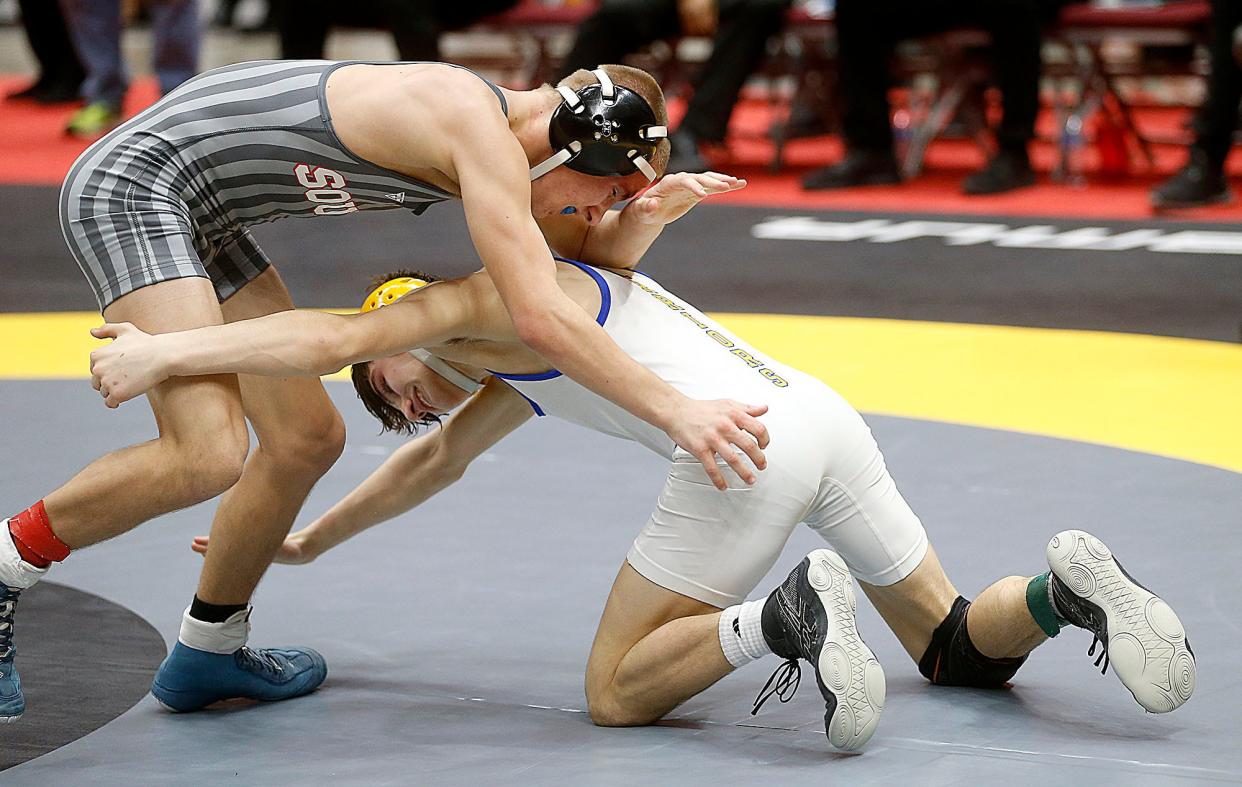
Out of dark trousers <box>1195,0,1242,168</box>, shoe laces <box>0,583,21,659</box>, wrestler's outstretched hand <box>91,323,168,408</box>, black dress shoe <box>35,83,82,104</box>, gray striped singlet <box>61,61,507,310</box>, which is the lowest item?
black dress shoe <box>35,83,82,104</box>

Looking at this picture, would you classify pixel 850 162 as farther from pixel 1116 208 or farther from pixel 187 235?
pixel 187 235

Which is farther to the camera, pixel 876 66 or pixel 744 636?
pixel 876 66

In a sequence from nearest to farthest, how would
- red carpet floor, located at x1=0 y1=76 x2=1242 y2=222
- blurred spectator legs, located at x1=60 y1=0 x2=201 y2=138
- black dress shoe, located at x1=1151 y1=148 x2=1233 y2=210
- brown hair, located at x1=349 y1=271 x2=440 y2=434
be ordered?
brown hair, located at x1=349 y1=271 x2=440 y2=434
black dress shoe, located at x1=1151 y1=148 x2=1233 y2=210
red carpet floor, located at x1=0 y1=76 x2=1242 y2=222
blurred spectator legs, located at x1=60 y1=0 x2=201 y2=138

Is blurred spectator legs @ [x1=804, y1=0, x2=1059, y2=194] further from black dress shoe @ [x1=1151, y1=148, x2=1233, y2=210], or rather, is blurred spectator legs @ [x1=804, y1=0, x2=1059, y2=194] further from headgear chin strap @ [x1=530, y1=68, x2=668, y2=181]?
headgear chin strap @ [x1=530, y1=68, x2=668, y2=181]

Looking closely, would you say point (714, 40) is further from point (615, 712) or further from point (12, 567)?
point (12, 567)

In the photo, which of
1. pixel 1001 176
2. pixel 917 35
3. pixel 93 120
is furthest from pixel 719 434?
pixel 93 120

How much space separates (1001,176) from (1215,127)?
3.69 feet

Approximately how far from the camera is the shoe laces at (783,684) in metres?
2.85

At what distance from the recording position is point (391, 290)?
3.15 metres

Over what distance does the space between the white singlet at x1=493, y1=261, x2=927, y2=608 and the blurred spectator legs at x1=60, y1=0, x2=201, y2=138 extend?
7880 millimetres

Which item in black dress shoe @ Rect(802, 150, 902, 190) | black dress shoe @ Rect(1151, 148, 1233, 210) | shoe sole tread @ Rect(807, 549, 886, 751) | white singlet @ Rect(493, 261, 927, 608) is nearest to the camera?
shoe sole tread @ Rect(807, 549, 886, 751)

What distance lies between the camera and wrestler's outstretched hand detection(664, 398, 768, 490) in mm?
2727

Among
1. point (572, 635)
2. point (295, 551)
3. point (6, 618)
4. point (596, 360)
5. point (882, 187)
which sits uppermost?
point (596, 360)

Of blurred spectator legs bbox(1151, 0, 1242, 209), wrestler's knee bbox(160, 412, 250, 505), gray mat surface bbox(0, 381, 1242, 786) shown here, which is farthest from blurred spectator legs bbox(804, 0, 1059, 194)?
wrestler's knee bbox(160, 412, 250, 505)
